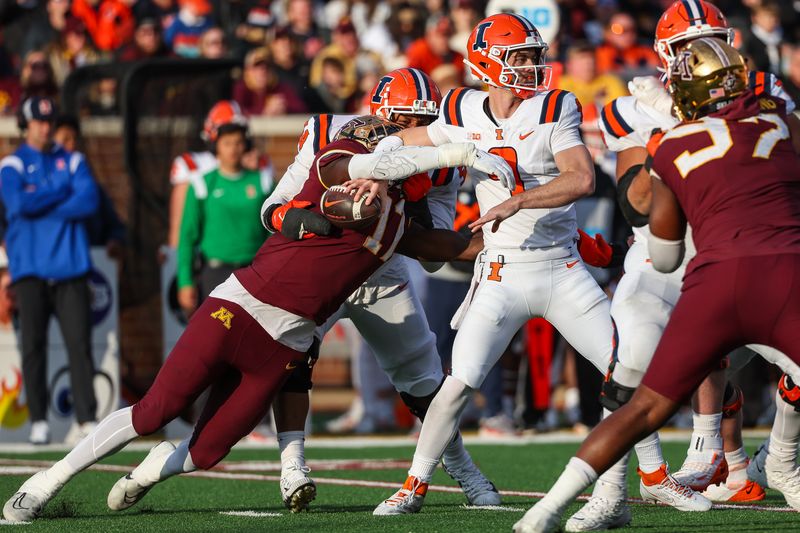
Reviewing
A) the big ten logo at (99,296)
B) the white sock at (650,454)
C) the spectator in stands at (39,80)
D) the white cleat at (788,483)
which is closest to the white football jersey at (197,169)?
the big ten logo at (99,296)

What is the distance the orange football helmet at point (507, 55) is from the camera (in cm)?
609

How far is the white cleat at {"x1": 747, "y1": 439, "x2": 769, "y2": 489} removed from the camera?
643 cm

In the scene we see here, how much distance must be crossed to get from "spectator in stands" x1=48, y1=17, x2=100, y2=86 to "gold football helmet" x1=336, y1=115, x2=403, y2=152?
25.0 feet

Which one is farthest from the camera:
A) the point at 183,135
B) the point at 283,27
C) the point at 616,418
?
the point at 283,27

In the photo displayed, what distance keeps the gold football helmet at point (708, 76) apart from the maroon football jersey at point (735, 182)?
81 mm

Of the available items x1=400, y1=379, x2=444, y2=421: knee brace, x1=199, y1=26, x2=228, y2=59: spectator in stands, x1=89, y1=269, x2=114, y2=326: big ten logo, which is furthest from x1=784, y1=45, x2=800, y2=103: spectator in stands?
x1=400, y1=379, x2=444, y2=421: knee brace

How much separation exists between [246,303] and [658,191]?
177cm

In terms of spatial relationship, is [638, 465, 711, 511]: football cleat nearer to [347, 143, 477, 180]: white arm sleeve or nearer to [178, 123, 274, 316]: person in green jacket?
[347, 143, 477, 180]: white arm sleeve

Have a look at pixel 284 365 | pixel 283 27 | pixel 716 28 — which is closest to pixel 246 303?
pixel 284 365

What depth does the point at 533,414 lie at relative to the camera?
1038cm

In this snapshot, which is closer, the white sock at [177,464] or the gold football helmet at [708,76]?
the gold football helmet at [708,76]

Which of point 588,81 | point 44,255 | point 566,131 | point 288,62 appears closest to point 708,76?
point 566,131

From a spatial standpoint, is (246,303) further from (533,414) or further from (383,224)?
(533,414)

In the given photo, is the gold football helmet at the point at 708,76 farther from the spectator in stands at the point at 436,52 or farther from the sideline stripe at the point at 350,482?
the spectator in stands at the point at 436,52
